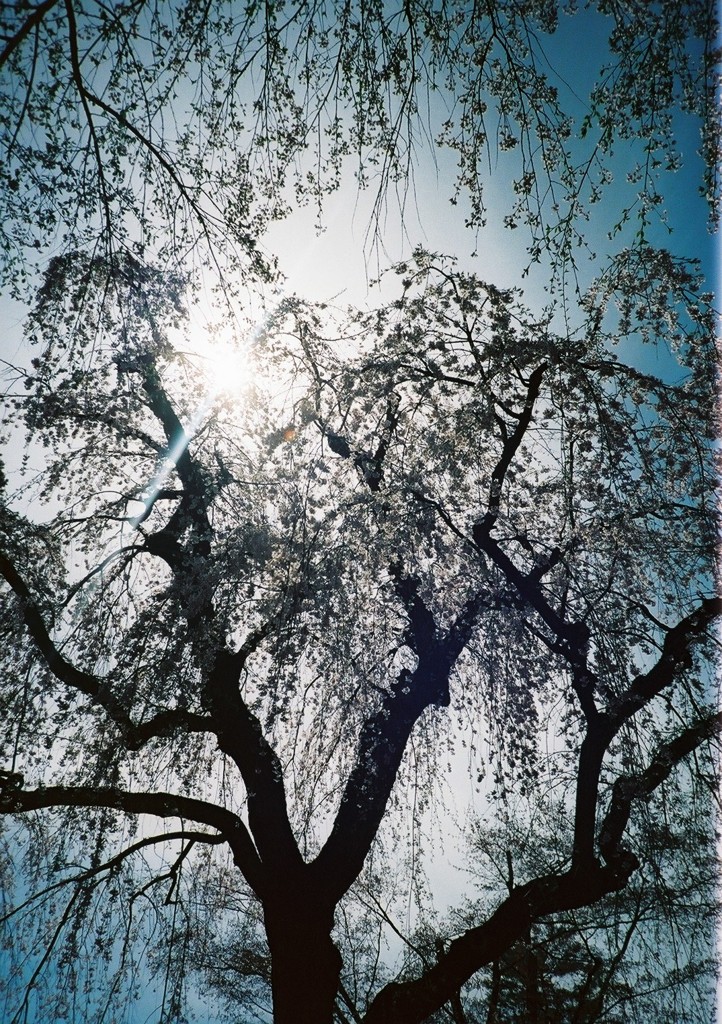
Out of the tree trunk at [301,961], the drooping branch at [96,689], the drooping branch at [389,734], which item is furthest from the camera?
the drooping branch at [389,734]

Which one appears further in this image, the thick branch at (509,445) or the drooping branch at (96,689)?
the thick branch at (509,445)

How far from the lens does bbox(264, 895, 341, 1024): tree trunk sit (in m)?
4.73

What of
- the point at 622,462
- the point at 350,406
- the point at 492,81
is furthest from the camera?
the point at 350,406

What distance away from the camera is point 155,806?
5289 mm

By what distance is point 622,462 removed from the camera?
4461 mm

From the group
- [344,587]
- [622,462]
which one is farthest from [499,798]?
[622,462]

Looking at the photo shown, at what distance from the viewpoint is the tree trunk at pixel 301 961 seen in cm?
473

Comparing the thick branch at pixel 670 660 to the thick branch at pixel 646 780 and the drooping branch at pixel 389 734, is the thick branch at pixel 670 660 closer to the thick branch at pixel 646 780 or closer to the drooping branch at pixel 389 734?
the thick branch at pixel 646 780

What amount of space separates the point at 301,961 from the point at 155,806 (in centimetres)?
193

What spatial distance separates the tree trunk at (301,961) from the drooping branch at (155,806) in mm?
350

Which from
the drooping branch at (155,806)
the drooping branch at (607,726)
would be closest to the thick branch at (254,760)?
the drooping branch at (155,806)

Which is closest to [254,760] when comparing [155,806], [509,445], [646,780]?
[155,806]

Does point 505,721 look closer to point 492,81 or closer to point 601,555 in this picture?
point 601,555

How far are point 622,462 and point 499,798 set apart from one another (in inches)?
150
